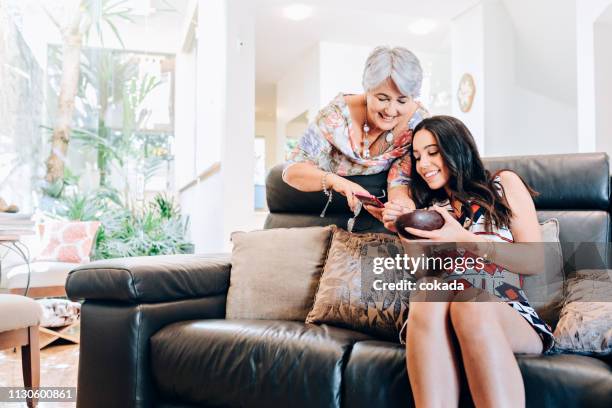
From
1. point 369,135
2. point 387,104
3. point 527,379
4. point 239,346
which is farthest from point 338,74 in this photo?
point 527,379

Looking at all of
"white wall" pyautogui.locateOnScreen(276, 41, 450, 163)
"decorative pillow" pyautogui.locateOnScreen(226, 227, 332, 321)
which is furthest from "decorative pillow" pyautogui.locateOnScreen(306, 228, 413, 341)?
"white wall" pyautogui.locateOnScreen(276, 41, 450, 163)

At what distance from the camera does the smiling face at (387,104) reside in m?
1.75

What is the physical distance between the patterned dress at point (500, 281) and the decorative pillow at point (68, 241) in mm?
3063

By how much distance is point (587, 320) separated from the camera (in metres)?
1.31

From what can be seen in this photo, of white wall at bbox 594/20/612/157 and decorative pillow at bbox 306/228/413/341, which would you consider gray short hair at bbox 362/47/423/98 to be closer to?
decorative pillow at bbox 306/228/413/341

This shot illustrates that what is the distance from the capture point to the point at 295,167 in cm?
198

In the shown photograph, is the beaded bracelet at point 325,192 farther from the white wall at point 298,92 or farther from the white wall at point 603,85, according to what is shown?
the white wall at point 298,92

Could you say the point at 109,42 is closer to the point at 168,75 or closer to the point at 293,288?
the point at 168,75

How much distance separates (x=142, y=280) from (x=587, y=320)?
1.27 m

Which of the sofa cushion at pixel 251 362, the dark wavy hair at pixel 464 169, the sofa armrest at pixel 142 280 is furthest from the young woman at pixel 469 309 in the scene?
the sofa armrest at pixel 142 280

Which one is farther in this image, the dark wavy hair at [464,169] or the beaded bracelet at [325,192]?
the beaded bracelet at [325,192]

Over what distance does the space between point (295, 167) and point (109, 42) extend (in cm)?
295

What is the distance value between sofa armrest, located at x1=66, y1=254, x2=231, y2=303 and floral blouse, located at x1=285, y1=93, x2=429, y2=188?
546mm

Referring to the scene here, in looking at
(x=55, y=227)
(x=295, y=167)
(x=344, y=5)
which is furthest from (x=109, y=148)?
(x=295, y=167)
